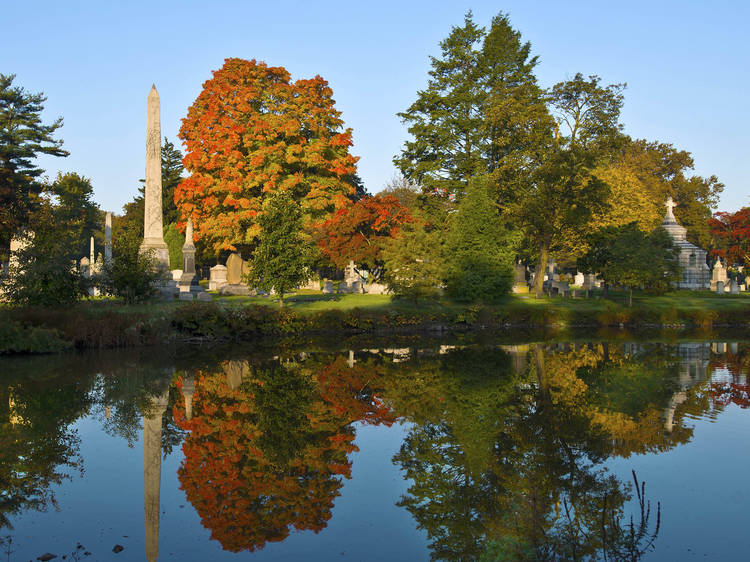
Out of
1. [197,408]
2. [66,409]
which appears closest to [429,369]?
[197,408]

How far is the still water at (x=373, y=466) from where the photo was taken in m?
7.17

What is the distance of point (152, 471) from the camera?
32.0 feet

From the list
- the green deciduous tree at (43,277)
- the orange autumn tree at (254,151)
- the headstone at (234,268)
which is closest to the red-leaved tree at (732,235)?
the orange autumn tree at (254,151)

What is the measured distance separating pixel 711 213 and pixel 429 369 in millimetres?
78649

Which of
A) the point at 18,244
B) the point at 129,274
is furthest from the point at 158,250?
the point at 18,244

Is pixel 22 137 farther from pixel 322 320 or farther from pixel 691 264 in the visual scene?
pixel 691 264

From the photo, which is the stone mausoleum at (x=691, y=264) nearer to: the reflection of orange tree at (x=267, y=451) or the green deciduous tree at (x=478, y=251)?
the green deciduous tree at (x=478, y=251)

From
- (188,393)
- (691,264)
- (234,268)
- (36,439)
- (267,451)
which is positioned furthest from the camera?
(691,264)

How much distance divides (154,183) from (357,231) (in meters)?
14.3

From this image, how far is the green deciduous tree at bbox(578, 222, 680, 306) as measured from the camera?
40.0m

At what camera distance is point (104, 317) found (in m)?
25.2

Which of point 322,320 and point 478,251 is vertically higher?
point 478,251

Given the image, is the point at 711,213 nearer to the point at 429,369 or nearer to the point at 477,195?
the point at 477,195

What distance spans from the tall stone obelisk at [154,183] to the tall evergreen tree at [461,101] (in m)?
21.6
